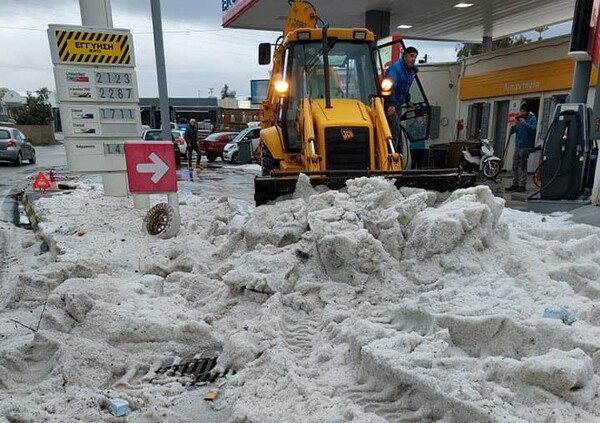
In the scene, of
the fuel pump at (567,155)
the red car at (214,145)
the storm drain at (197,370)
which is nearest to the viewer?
the storm drain at (197,370)

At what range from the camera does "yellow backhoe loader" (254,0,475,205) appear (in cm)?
566

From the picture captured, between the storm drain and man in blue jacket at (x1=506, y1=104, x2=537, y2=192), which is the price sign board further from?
man in blue jacket at (x1=506, y1=104, x2=537, y2=192)

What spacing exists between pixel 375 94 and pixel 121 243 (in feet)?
14.1

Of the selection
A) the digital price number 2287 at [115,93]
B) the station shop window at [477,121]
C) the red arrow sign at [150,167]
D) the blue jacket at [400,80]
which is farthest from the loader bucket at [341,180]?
the station shop window at [477,121]

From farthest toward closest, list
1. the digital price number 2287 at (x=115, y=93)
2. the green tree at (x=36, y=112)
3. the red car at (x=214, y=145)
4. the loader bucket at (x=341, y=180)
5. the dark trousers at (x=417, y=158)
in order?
1. the green tree at (x=36, y=112)
2. the red car at (x=214, y=145)
3. the dark trousers at (x=417, y=158)
4. the digital price number 2287 at (x=115, y=93)
5. the loader bucket at (x=341, y=180)

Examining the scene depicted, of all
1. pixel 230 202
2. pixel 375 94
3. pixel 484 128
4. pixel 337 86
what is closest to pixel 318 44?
pixel 337 86

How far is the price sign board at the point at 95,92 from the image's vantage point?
657 centimetres

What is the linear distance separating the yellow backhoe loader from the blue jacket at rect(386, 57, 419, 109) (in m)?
0.26

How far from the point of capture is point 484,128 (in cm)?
1753

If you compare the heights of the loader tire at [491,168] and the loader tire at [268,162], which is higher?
the loader tire at [268,162]

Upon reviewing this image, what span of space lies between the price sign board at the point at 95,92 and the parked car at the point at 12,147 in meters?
15.8

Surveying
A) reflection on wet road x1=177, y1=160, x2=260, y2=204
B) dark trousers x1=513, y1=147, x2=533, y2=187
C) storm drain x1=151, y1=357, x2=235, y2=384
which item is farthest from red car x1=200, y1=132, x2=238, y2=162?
storm drain x1=151, y1=357, x2=235, y2=384

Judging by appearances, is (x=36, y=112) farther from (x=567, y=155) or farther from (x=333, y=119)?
(x=567, y=155)

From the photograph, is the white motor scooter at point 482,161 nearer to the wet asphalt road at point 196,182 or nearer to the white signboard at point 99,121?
the wet asphalt road at point 196,182
